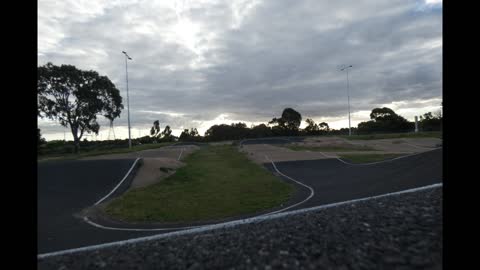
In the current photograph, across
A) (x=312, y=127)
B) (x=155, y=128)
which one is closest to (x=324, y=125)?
(x=312, y=127)

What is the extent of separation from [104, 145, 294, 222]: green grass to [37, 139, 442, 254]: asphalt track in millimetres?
1191

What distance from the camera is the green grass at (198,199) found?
8.16 meters

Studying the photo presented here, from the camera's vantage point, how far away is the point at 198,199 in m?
10.1

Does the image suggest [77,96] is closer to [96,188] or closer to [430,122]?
[96,188]

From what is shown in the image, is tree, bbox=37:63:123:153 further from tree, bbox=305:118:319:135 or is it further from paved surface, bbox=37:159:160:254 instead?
tree, bbox=305:118:319:135

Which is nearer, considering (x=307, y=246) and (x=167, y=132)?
(x=307, y=246)

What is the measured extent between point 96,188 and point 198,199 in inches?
244

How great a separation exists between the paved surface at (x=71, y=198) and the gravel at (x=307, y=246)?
3162 millimetres

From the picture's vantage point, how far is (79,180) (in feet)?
44.5

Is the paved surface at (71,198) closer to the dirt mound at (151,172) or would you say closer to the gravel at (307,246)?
the dirt mound at (151,172)

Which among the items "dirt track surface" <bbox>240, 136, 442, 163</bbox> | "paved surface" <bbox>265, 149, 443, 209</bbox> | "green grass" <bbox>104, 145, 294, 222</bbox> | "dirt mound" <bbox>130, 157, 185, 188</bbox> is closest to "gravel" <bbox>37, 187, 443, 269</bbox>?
"green grass" <bbox>104, 145, 294, 222</bbox>

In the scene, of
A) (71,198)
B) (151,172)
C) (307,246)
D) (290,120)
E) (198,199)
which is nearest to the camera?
(307,246)

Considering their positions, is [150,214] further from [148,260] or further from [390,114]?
[390,114]
